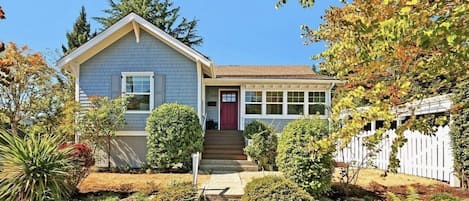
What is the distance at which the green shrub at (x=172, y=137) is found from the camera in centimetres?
1191

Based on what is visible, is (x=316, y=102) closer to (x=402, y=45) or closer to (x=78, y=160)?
(x=78, y=160)

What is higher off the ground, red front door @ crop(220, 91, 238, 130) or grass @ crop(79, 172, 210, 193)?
red front door @ crop(220, 91, 238, 130)

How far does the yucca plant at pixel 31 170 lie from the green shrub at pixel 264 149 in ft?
22.2

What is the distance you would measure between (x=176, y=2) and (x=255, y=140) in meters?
23.2

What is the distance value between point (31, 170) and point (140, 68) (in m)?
7.54

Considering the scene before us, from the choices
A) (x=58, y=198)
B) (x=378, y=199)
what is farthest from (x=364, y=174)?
(x=58, y=198)

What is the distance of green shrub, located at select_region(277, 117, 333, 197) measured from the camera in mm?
7801

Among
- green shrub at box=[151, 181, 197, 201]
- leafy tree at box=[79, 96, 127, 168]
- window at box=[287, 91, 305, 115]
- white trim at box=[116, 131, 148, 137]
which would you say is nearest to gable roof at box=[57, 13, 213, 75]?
leafy tree at box=[79, 96, 127, 168]

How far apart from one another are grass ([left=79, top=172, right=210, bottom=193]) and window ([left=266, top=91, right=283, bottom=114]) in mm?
6323

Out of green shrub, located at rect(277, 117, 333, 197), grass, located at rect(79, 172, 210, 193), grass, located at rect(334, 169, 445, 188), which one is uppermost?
green shrub, located at rect(277, 117, 333, 197)

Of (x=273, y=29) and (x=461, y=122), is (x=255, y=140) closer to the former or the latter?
(x=461, y=122)

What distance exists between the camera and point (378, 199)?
8.02 metres

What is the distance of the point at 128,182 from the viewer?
33.1 ft

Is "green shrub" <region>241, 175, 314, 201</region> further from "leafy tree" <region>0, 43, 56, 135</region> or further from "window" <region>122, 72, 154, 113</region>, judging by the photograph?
"leafy tree" <region>0, 43, 56, 135</region>
